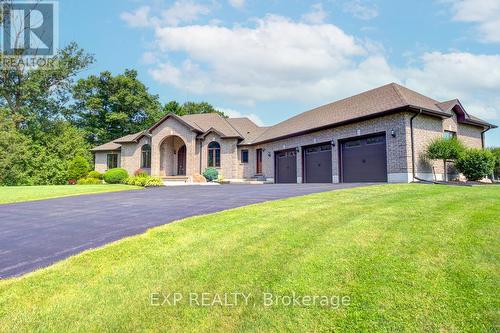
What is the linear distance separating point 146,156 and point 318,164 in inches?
656

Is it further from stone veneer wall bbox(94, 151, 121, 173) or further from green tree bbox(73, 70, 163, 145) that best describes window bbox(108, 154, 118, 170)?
green tree bbox(73, 70, 163, 145)

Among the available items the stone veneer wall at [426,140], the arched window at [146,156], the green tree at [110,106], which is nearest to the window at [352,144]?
the stone veneer wall at [426,140]

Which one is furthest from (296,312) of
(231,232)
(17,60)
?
(17,60)

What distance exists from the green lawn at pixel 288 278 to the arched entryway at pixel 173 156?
22411 mm

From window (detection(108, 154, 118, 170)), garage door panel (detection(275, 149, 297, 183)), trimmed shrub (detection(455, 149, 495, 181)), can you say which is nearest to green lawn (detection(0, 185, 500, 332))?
trimmed shrub (detection(455, 149, 495, 181))

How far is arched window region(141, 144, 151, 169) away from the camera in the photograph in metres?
27.9

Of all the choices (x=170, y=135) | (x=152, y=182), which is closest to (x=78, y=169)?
(x=170, y=135)

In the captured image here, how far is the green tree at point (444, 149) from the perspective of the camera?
14.8 meters

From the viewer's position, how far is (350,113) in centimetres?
1794

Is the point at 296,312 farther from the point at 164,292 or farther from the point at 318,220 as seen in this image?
the point at 318,220

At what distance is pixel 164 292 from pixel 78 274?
1.56 metres

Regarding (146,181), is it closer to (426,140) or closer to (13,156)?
(13,156)

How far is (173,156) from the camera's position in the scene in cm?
2894

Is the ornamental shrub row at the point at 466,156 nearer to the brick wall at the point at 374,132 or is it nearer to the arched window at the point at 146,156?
the brick wall at the point at 374,132
